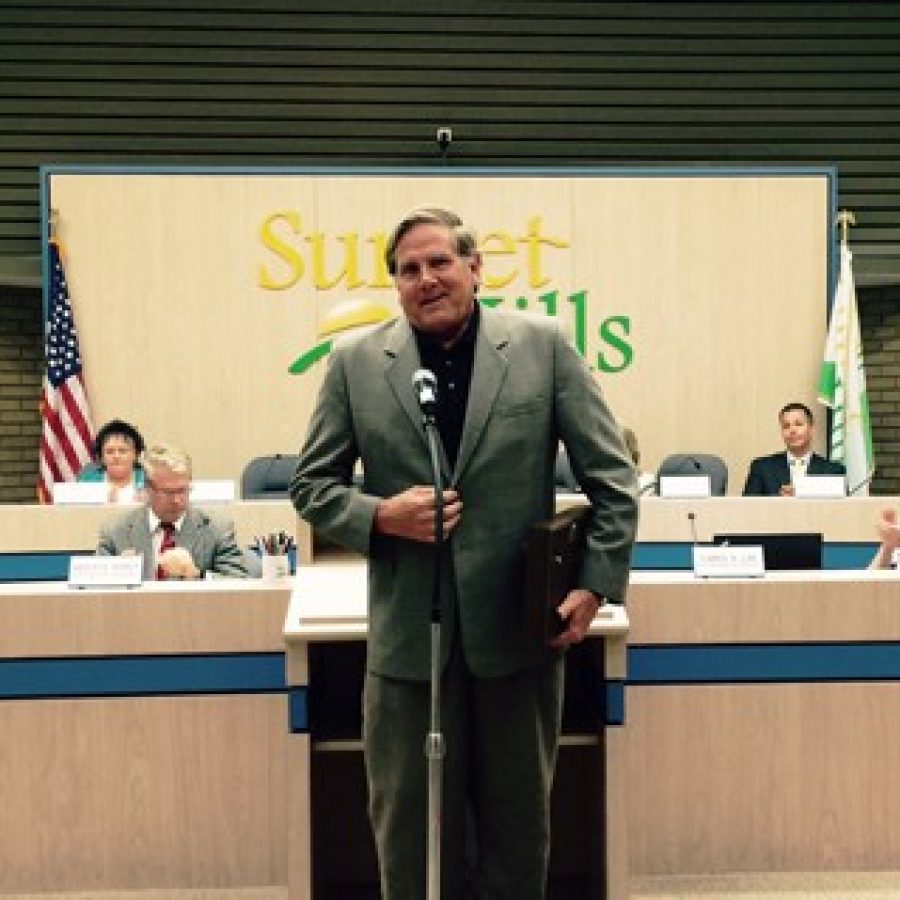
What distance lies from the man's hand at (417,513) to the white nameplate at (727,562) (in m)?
1.41

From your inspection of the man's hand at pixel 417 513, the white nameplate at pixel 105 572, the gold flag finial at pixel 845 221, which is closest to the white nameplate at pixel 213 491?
the white nameplate at pixel 105 572

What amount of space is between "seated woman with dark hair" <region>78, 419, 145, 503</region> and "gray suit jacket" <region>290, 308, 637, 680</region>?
4168mm

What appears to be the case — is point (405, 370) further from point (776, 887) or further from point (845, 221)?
point (845, 221)

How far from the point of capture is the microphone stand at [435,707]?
2127mm

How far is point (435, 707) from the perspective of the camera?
7.14 feet

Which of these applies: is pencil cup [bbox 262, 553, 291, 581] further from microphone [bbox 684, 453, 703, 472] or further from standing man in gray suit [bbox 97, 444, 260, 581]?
microphone [bbox 684, 453, 703, 472]

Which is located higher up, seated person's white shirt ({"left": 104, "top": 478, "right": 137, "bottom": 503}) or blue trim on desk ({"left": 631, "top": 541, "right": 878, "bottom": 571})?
seated person's white shirt ({"left": 104, "top": 478, "right": 137, "bottom": 503})

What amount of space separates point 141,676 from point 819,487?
13.6 ft

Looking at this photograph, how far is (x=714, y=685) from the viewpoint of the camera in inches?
134

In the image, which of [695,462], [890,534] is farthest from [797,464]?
[890,534]

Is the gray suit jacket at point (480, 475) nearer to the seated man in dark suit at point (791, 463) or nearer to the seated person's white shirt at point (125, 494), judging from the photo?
the seated person's white shirt at point (125, 494)

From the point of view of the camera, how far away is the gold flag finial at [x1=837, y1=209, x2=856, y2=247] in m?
8.81

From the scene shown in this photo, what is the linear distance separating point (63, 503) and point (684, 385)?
4440mm

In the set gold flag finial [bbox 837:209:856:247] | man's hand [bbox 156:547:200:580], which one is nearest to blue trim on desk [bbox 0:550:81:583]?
man's hand [bbox 156:547:200:580]
